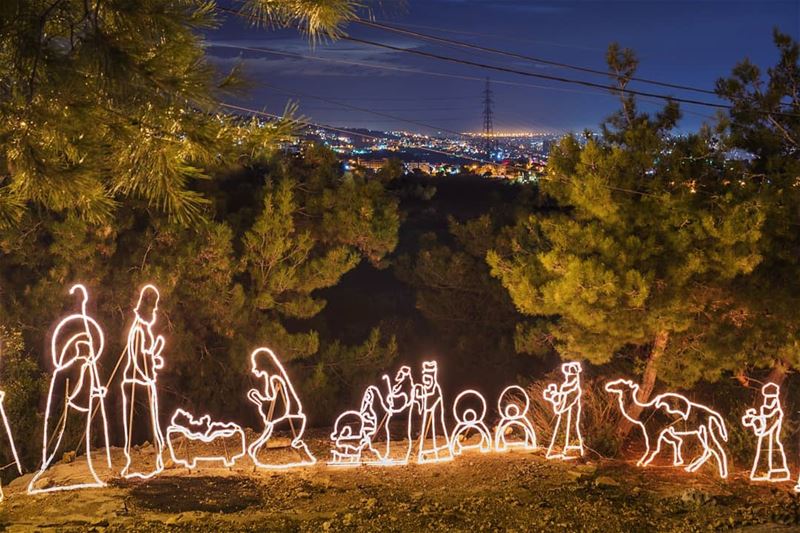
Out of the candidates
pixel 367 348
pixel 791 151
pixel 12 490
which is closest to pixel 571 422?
pixel 791 151

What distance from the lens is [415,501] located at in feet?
19.9

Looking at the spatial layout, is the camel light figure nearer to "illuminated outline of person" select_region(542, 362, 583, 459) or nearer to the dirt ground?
the dirt ground

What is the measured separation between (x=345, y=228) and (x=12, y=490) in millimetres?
6361

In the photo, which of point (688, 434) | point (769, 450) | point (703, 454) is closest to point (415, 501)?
point (703, 454)

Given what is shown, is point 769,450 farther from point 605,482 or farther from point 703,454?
point 605,482

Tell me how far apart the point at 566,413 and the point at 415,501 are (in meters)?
2.95

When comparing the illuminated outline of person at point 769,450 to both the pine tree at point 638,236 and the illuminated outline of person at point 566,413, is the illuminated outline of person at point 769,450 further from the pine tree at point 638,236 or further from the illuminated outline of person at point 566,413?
the illuminated outline of person at point 566,413

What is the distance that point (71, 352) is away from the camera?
11.2 metres

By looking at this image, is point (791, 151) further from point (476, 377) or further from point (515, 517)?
point (476, 377)

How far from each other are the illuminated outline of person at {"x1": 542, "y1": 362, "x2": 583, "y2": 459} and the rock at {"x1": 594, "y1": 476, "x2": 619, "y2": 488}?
0.84 meters

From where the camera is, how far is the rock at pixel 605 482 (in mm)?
6535

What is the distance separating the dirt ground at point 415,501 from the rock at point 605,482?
0.02 meters

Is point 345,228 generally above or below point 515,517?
above

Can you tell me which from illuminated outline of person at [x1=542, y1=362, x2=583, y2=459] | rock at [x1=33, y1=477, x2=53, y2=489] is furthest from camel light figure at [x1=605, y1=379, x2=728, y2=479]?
rock at [x1=33, y1=477, x2=53, y2=489]
